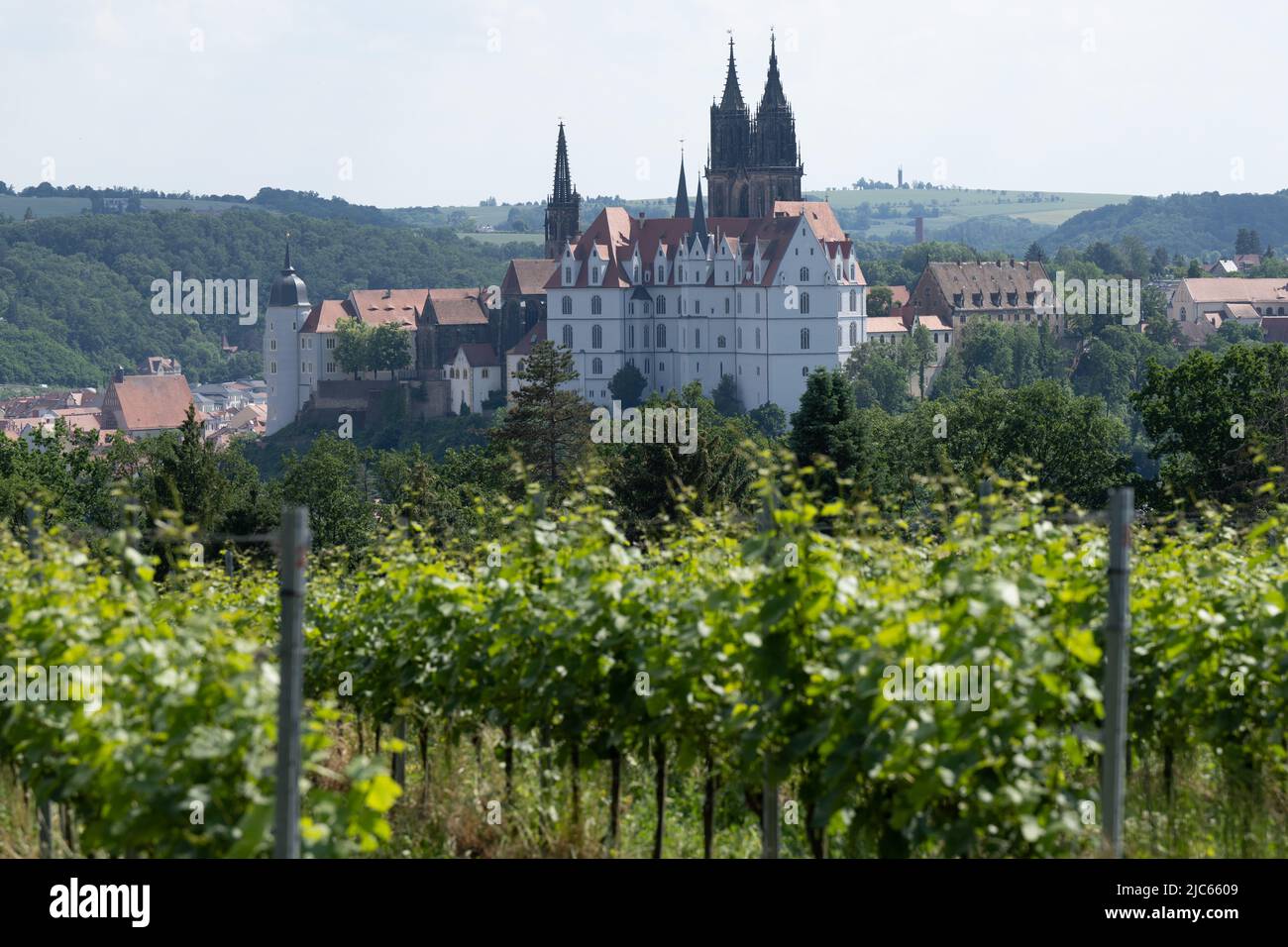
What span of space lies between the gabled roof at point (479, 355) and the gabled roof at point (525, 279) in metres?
3.97

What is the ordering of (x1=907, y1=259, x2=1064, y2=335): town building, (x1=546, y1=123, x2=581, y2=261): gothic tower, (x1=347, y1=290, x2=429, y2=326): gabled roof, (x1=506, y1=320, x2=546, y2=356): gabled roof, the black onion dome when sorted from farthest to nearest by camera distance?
(x1=907, y1=259, x2=1064, y2=335): town building → the black onion dome → (x1=347, y1=290, x2=429, y2=326): gabled roof → (x1=546, y1=123, x2=581, y2=261): gothic tower → (x1=506, y1=320, x2=546, y2=356): gabled roof

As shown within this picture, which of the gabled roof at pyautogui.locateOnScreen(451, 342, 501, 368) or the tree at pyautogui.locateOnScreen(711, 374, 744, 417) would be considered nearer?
the tree at pyautogui.locateOnScreen(711, 374, 744, 417)

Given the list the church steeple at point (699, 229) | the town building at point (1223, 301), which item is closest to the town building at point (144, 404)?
the church steeple at point (699, 229)

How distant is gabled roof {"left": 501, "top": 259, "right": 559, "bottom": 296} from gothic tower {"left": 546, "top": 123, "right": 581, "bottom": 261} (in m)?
4.03

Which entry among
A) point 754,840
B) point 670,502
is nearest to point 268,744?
point 754,840

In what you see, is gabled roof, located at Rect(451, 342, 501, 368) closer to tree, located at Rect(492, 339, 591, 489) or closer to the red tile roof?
the red tile roof

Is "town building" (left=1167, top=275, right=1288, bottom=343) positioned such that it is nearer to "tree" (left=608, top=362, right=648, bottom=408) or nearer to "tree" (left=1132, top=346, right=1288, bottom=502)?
"tree" (left=608, top=362, right=648, bottom=408)

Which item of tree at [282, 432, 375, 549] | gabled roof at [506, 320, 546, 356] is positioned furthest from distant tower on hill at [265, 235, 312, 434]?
tree at [282, 432, 375, 549]

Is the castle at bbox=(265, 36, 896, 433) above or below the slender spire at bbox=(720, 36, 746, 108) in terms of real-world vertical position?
below

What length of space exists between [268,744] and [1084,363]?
5651 inches

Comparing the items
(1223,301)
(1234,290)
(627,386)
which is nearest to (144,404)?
(627,386)

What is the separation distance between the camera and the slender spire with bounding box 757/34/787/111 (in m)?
138

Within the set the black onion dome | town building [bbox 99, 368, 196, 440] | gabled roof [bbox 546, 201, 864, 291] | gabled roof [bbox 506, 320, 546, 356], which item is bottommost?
town building [bbox 99, 368, 196, 440]

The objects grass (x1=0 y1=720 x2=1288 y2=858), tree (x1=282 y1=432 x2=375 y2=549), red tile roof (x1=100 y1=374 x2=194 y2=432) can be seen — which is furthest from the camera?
red tile roof (x1=100 y1=374 x2=194 y2=432)
